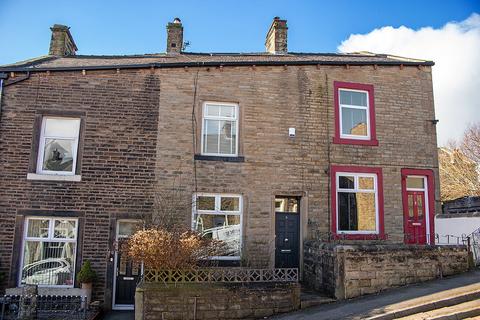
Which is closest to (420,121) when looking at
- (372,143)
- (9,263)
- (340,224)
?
(372,143)

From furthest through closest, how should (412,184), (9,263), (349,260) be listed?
(412,184) < (9,263) < (349,260)

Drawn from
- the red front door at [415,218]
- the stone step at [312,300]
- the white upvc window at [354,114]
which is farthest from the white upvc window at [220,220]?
the red front door at [415,218]

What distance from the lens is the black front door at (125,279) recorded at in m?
11.6

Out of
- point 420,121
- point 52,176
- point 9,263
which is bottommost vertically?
point 9,263

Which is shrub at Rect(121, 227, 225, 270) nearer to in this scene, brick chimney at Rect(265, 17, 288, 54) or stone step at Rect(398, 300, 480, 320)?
stone step at Rect(398, 300, 480, 320)

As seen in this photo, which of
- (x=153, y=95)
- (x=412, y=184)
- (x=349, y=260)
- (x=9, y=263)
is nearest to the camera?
(x=349, y=260)

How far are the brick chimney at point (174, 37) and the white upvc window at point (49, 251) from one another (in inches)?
289

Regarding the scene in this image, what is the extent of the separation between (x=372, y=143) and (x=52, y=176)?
9.87 metres

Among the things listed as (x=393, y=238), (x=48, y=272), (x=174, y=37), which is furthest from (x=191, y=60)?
(x=393, y=238)

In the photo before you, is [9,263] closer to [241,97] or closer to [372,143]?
[241,97]

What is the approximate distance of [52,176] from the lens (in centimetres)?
1172

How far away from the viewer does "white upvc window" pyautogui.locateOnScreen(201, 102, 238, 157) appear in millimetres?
12766

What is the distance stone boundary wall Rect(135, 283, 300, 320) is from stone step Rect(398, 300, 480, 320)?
2.83 metres

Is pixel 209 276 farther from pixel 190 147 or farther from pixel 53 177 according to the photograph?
A: pixel 53 177
